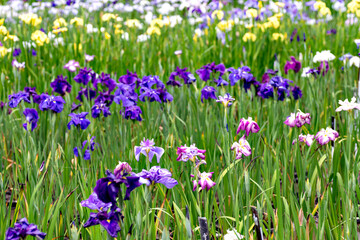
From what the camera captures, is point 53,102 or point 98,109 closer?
point 53,102

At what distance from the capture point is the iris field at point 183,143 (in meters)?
1.70

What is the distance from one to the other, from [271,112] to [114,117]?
3.67ft

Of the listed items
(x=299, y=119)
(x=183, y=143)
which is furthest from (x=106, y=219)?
(x=183, y=143)

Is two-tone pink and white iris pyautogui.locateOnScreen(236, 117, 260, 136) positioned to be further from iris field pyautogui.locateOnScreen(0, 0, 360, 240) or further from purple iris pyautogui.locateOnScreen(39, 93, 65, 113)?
purple iris pyautogui.locateOnScreen(39, 93, 65, 113)

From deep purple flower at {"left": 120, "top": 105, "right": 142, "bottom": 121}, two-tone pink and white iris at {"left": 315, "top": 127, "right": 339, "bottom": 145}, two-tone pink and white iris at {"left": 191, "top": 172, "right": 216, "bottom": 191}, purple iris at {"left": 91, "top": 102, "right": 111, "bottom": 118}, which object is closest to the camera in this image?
two-tone pink and white iris at {"left": 191, "top": 172, "right": 216, "bottom": 191}

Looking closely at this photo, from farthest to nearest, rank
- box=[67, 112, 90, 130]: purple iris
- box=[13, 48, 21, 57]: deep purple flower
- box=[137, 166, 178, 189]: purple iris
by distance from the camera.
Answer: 1. box=[13, 48, 21, 57]: deep purple flower
2. box=[67, 112, 90, 130]: purple iris
3. box=[137, 166, 178, 189]: purple iris

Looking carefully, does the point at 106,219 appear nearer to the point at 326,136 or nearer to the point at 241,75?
the point at 326,136

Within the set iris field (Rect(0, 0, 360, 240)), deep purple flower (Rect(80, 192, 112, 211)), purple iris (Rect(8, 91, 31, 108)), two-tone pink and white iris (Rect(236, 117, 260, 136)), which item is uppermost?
purple iris (Rect(8, 91, 31, 108))

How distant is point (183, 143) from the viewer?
2.62 metres

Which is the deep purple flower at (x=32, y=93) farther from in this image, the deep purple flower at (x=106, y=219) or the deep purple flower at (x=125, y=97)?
the deep purple flower at (x=106, y=219)

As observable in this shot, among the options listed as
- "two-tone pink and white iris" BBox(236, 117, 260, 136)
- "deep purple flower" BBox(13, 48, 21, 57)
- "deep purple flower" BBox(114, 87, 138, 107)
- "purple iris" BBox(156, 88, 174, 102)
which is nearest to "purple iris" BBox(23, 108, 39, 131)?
"deep purple flower" BBox(114, 87, 138, 107)

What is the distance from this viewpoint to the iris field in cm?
170

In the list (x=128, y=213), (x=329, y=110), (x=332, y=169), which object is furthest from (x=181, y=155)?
A: (x=329, y=110)

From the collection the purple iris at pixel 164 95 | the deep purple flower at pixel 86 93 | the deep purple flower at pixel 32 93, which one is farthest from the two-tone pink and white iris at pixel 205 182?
the deep purple flower at pixel 86 93
